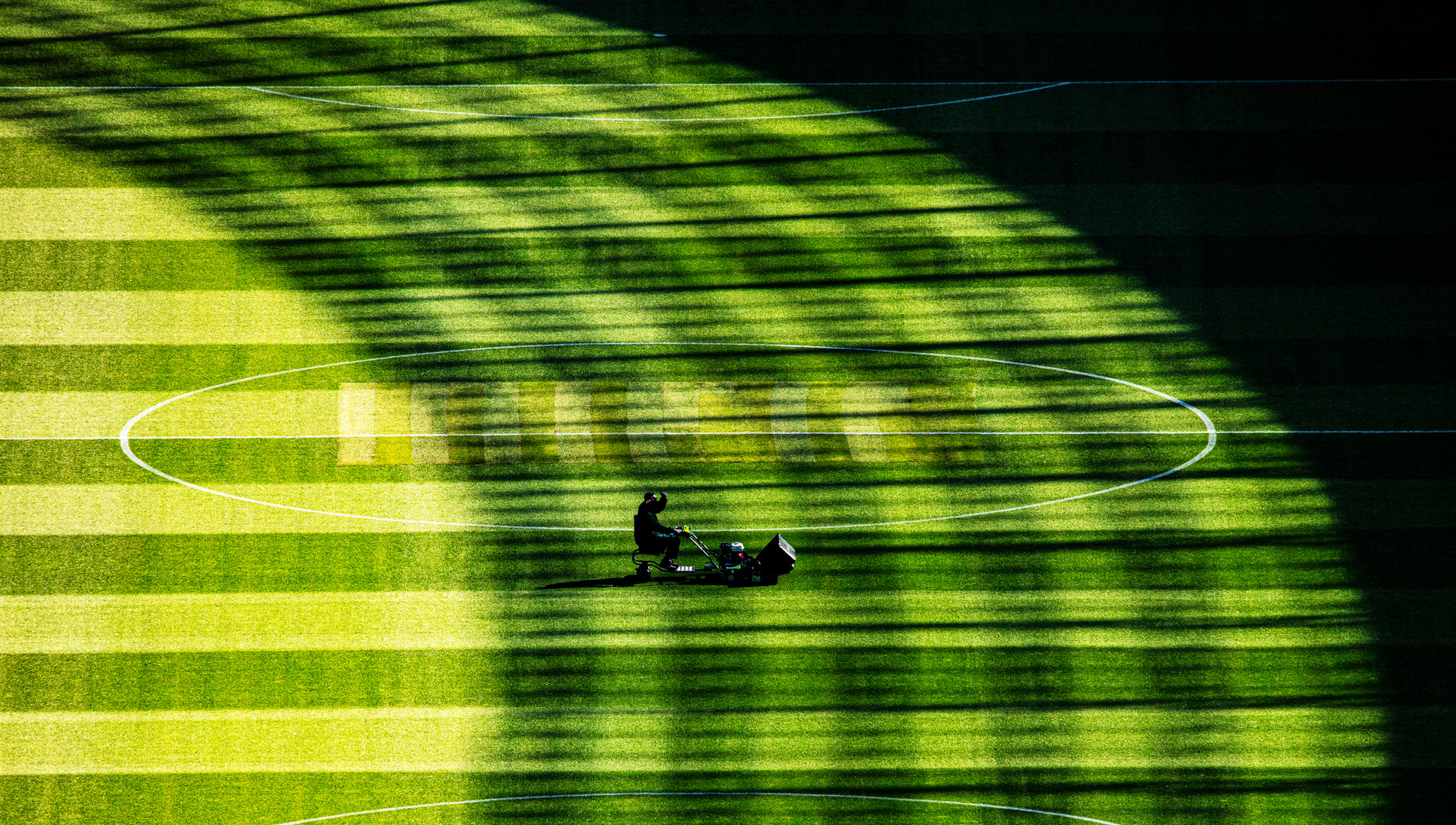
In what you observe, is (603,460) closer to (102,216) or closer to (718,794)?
(718,794)

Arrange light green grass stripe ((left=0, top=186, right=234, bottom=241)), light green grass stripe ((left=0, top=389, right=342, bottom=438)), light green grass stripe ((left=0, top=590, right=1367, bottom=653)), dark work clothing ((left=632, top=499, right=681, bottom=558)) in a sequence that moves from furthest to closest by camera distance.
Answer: light green grass stripe ((left=0, top=186, right=234, bottom=241))
light green grass stripe ((left=0, top=389, right=342, bottom=438))
light green grass stripe ((left=0, top=590, right=1367, bottom=653))
dark work clothing ((left=632, top=499, right=681, bottom=558))

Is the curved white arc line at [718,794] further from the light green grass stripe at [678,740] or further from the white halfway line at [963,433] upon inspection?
the white halfway line at [963,433]

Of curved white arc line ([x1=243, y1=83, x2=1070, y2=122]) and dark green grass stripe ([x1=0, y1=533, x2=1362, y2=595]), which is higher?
curved white arc line ([x1=243, y1=83, x2=1070, y2=122])

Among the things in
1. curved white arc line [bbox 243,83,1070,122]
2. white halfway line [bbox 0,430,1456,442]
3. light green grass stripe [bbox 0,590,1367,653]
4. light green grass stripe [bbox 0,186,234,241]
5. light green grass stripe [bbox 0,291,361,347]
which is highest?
curved white arc line [bbox 243,83,1070,122]

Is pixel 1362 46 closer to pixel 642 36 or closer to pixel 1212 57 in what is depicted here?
pixel 1212 57

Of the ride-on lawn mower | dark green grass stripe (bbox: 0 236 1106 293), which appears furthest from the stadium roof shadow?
the ride-on lawn mower

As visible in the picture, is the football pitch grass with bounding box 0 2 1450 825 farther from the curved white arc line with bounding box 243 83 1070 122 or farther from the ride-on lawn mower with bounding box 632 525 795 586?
the ride-on lawn mower with bounding box 632 525 795 586

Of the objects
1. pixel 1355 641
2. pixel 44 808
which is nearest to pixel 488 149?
pixel 44 808

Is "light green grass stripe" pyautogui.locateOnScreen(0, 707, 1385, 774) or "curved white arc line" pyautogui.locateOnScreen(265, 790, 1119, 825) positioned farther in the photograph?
"light green grass stripe" pyautogui.locateOnScreen(0, 707, 1385, 774)
